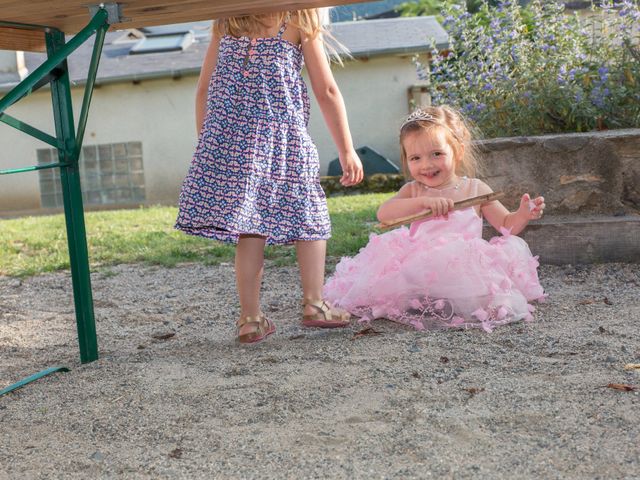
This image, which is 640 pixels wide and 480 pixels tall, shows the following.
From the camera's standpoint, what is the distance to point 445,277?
3.00m

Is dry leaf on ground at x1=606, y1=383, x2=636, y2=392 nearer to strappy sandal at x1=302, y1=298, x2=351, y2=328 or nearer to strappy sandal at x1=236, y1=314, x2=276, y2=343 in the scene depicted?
strappy sandal at x1=302, y1=298, x2=351, y2=328

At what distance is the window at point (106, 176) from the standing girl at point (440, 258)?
9.67 metres

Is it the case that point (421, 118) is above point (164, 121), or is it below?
below

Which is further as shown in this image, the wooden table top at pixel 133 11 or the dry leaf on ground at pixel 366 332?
the dry leaf on ground at pixel 366 332

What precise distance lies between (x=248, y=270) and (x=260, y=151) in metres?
0.41

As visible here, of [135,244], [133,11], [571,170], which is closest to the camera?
[133,11]

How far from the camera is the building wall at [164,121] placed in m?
12.0

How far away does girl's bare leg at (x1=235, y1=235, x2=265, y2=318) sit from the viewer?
112 inches

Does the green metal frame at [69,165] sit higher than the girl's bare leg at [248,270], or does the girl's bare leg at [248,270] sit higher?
the green metal frame at [69,165]

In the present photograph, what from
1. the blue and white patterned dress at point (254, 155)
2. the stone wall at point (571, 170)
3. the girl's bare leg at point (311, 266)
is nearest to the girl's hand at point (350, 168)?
the blue and white patterned dress at point (254, 155)

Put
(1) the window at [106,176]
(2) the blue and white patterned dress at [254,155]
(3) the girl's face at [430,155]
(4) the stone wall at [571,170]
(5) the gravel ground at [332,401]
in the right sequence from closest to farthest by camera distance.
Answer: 1. (5) the gravel ground at [332,401]
2. (2) the blue and white patterned dress at [254,155]
3. (3) the girl's face at [430,155]
4. (4) the stone wall at [571,170]
5. (1) the window at [106,176]

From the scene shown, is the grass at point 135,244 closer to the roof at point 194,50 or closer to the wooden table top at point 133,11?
the wooden table top at point 133,11

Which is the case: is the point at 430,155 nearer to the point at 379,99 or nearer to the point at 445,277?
the point at 445,277

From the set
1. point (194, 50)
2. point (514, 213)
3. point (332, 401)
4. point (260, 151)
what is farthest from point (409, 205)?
point (194, 50)
